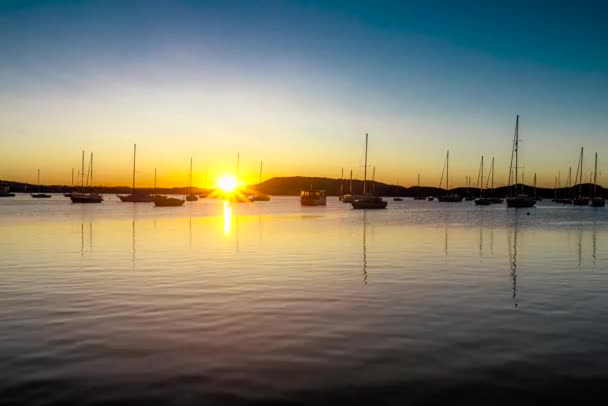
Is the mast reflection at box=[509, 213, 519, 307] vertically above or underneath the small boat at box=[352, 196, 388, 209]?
underneath

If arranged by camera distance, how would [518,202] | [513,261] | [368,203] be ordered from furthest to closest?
[518,202] → [368,203] → [513,261]

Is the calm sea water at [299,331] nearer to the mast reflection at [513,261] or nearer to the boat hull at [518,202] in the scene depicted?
the mast reflection at [513,261]

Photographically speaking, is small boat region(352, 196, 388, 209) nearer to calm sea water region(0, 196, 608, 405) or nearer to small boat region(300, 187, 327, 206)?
small boat region(300, 187, 327, 206)

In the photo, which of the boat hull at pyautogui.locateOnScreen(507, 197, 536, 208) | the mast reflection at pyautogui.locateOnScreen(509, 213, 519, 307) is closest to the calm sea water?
the mast reflection at pyautogui.locateOnScreen(509, 213, 519, 307)

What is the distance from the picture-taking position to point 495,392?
8.15 m

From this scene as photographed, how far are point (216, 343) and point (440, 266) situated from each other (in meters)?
16.5

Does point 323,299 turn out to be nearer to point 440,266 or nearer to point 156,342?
point 156,342

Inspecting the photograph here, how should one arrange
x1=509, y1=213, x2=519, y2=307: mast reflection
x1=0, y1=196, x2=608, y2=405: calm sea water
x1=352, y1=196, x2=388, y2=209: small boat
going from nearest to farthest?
x1=0, y1=196, x2=608, y2=405: calm sea water < x1=509, y1=213, x2=519, y2=307: mast reflection < x1=352, y1=196, x2=388, y2=209: small boat

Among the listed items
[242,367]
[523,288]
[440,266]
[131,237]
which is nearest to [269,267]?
[440,266]

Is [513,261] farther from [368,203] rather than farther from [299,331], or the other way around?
[368,203]

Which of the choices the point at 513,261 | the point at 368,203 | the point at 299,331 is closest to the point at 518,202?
the point at 368,203

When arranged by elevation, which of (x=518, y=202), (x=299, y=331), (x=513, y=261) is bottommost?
(x=513, y=261)

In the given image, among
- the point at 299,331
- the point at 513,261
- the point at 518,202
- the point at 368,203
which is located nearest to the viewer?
the point at 299,331

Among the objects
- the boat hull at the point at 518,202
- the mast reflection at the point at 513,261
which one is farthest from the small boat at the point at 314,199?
the mast reflection at the point at 513,261
